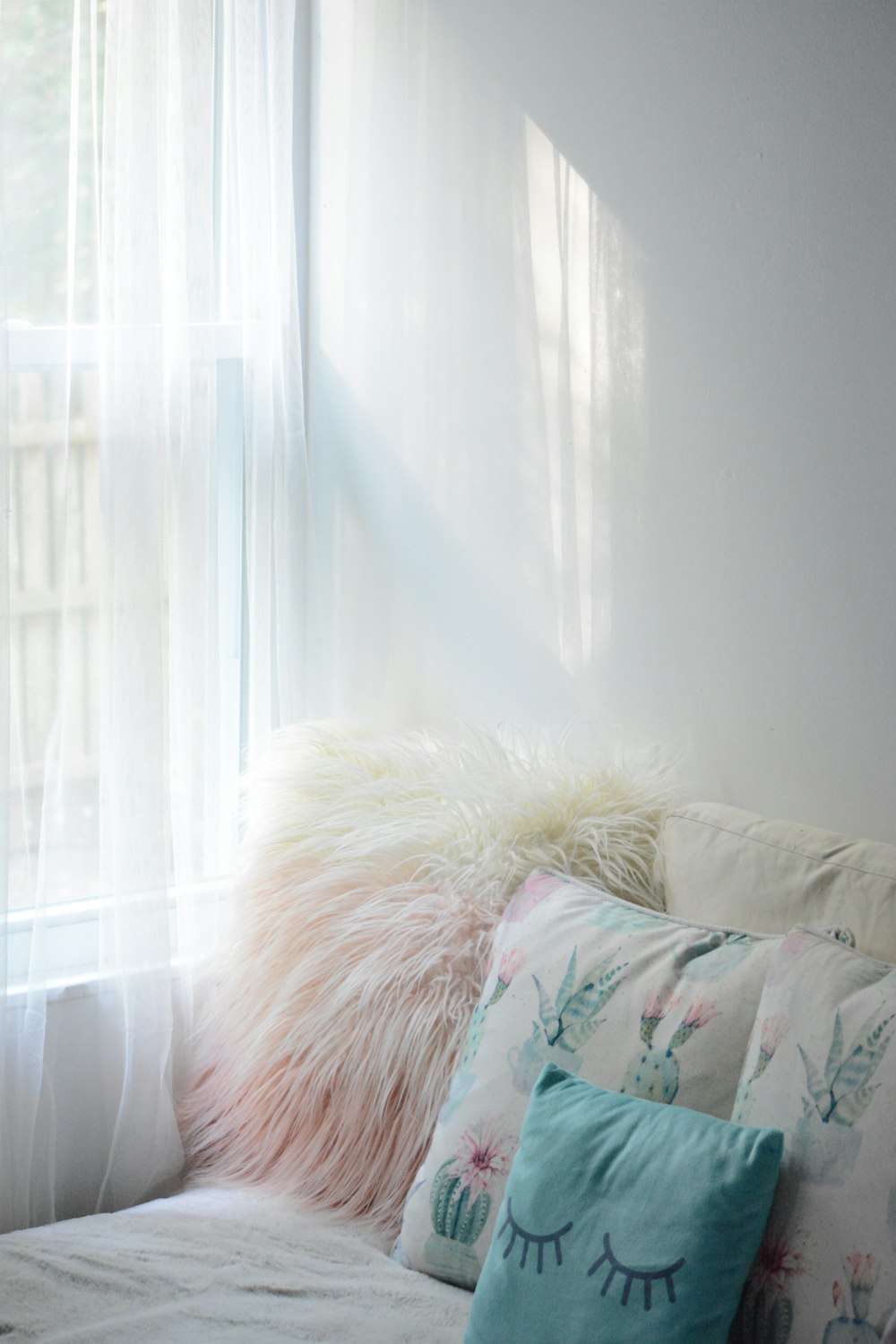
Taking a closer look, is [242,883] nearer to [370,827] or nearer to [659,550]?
[370,827]

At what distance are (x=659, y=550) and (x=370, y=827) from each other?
1.66 feet

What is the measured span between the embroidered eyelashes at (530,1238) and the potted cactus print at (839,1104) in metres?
0.21

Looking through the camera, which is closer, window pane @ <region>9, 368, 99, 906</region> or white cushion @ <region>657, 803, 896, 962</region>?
white cushion @ <region>657, 803, 896, 962</region>

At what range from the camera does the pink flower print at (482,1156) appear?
1171 mm

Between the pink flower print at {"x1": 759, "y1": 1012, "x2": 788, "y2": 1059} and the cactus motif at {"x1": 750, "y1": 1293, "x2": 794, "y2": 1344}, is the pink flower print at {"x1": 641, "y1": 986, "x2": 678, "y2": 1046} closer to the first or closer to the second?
the pink flower print at {"x1": 759, "y1": 1012, "x2": 788, "y2": 1059}

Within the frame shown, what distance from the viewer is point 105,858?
5.81 ft

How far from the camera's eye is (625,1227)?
0.98 metres

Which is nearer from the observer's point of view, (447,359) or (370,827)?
(370,827)

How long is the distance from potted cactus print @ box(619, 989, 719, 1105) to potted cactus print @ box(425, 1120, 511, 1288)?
0.48 feet

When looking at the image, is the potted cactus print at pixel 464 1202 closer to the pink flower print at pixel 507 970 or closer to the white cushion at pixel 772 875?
the pink flower print at pixel 507 970

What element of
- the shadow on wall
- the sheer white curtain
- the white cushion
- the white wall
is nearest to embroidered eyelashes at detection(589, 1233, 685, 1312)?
the white cushion

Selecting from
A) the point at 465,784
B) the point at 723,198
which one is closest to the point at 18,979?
the point at 465,784

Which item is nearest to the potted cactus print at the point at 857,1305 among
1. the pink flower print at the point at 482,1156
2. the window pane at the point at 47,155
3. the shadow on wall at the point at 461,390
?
the pink flower print at the point at 482,1156

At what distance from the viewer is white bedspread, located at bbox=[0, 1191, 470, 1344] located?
1.15m
